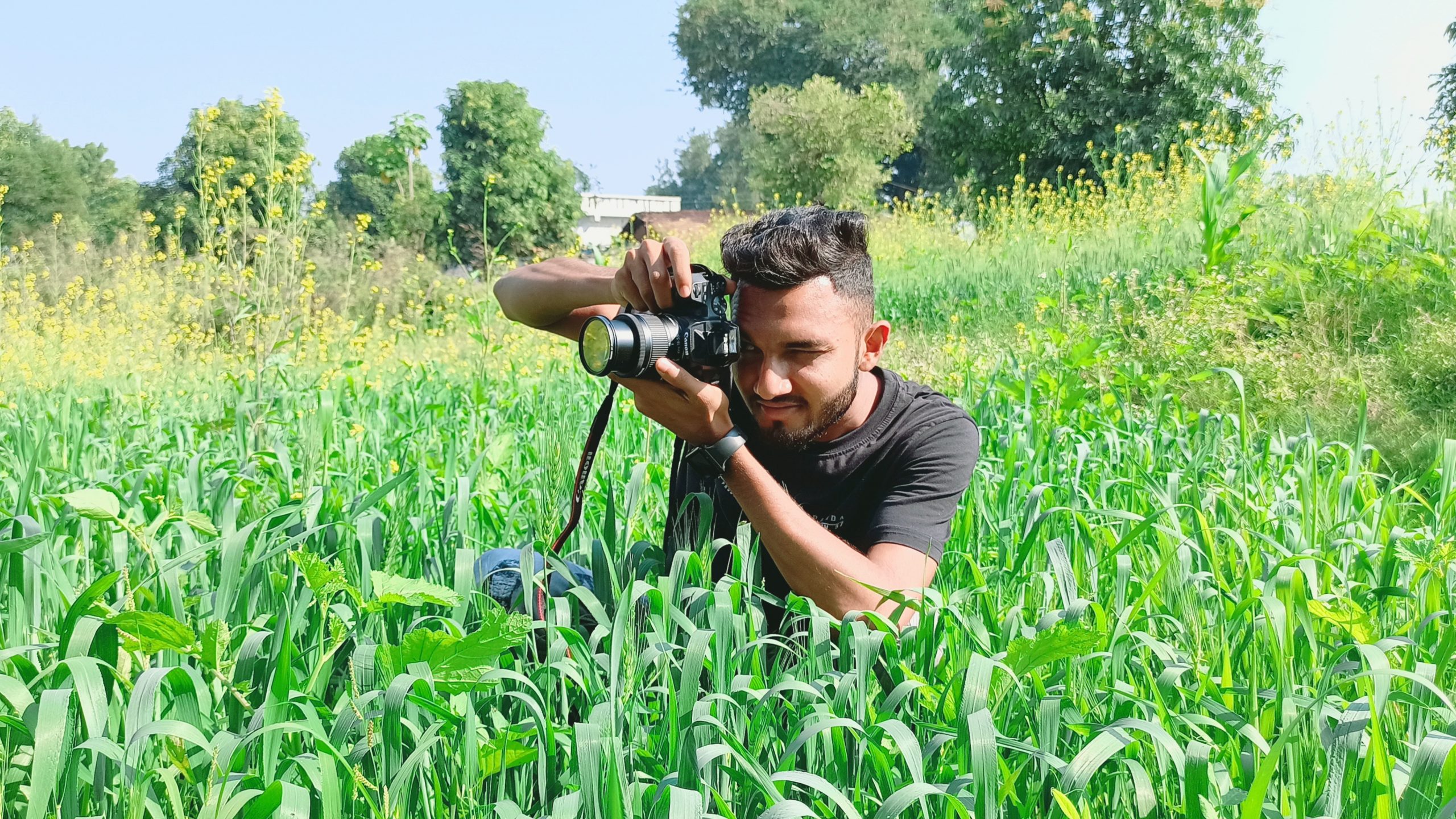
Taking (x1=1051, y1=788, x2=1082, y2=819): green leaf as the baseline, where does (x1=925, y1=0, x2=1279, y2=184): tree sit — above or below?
above

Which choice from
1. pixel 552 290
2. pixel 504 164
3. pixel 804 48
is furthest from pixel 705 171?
pixel 552 290

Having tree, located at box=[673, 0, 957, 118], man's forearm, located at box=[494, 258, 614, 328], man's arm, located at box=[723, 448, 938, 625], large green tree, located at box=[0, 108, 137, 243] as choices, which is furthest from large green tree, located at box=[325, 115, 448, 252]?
tree, located at box=[673, 0, 957, 118]

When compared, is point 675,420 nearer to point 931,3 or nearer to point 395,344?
point 395,344

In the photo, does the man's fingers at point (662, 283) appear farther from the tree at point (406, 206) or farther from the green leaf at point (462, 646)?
the tree at point (406, 206)

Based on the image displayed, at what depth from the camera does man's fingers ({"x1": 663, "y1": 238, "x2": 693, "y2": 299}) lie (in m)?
1.79

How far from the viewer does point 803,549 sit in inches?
66.5

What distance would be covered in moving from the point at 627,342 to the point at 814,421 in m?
0.42

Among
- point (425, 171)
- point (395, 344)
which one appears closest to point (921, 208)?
point (395, 344)

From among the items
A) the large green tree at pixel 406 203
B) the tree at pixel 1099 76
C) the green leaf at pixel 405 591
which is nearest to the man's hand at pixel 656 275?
the green leaf at pixel 405 591

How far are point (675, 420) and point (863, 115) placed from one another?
20.9 meters

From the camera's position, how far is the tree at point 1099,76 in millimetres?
18297

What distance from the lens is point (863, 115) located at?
2147 centimetres

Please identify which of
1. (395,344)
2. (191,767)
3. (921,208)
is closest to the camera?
(191,767)

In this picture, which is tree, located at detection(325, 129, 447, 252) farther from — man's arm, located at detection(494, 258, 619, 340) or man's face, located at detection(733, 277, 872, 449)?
man's face, located at detection(733, 277, 872, 449)
